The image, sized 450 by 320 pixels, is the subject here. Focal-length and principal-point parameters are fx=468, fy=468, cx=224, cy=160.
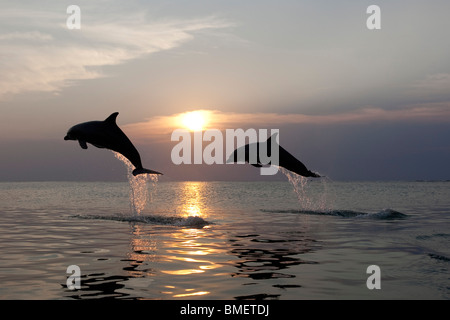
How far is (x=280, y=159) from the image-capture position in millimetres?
24047

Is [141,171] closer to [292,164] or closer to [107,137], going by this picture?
[107,137]

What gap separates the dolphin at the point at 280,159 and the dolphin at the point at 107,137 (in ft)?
13.5

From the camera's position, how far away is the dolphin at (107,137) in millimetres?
20281

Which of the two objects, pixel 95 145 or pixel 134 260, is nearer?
pixel 134 260

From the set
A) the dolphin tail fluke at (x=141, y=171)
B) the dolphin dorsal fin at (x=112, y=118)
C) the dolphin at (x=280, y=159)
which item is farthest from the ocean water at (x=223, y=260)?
the dolphin dorsal fin at (x=112, y=118)

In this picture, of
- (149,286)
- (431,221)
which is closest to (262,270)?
(149,286)

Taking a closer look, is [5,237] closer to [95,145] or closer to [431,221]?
[95,145]

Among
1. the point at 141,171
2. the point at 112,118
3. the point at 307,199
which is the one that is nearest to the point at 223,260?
the point at 141,171

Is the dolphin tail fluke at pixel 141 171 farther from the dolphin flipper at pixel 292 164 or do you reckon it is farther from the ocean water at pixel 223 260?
the dolphin flipper at pixel 292 164

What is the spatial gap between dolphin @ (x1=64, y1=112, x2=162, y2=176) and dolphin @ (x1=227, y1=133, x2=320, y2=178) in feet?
13.5

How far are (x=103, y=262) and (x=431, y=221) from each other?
19.8m

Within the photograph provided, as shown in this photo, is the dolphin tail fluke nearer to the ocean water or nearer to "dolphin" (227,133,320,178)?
the ocean water
